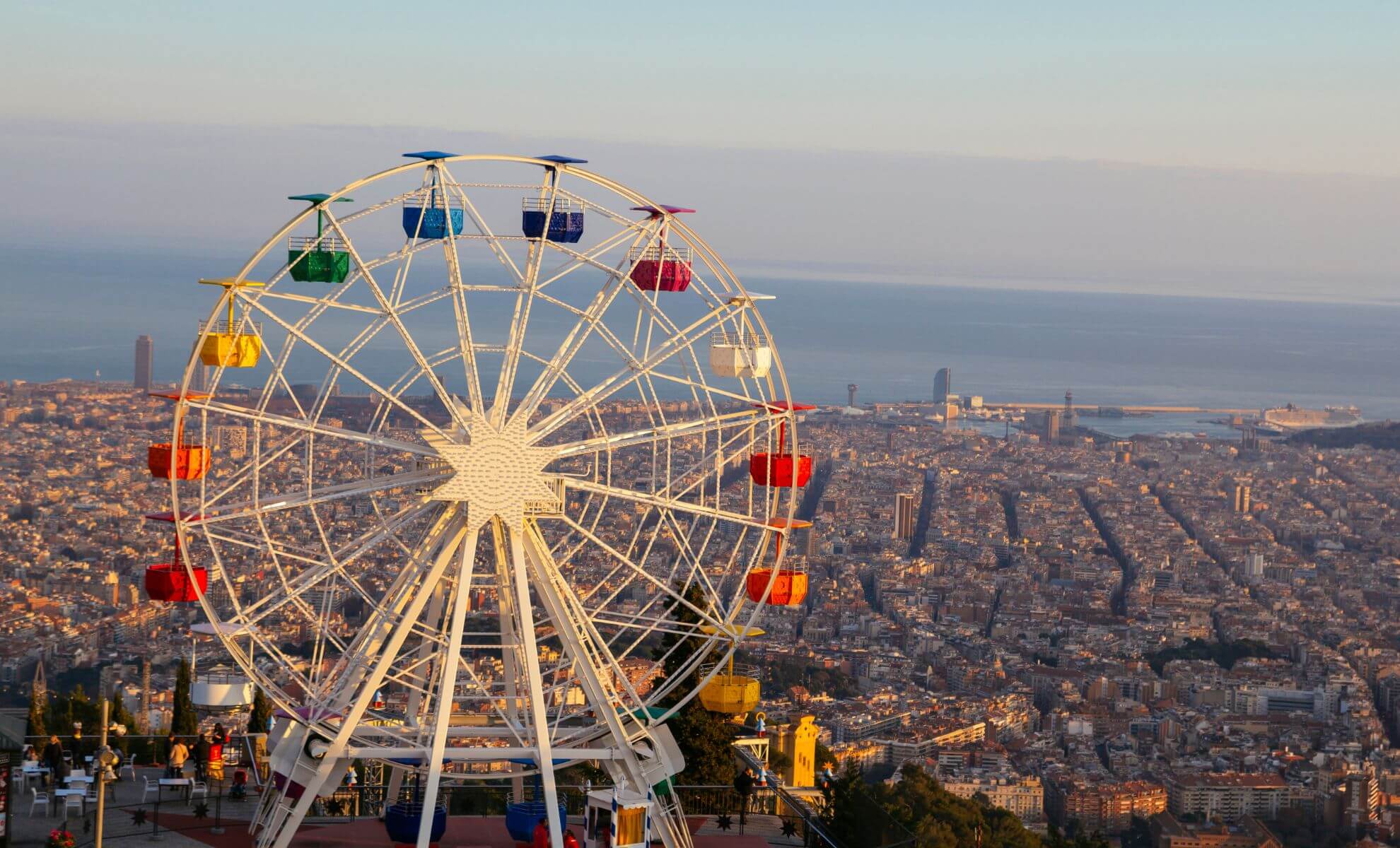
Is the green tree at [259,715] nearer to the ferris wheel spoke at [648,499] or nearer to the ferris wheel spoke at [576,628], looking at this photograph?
the ferris wheel spoke at [576,628]

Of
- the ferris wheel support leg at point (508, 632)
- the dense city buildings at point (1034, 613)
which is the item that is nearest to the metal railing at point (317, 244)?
the ferris wheel support leg at point (508, 632)

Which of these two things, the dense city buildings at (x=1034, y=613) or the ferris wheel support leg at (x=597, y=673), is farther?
the dense city buildings at (x=1034, y=613)

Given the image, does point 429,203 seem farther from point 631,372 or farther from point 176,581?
point 176,581

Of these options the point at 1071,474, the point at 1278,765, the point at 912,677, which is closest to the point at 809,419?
the point at 1071,474

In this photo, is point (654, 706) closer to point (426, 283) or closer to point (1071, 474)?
point (426, 283)

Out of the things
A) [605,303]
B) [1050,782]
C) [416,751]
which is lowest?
[1050,782]

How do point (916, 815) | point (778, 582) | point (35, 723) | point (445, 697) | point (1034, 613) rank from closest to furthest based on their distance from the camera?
point (445, 697) → point (778, 582) → point (35, 723) → point (916, 815) → point (1034, 613)

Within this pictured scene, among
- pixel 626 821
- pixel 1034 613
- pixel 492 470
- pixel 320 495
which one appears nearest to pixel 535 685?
pixel 626 821
